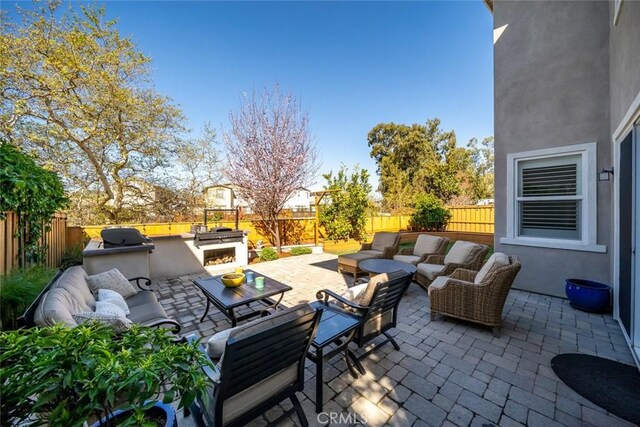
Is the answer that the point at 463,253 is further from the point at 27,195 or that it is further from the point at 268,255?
the point at 27,195

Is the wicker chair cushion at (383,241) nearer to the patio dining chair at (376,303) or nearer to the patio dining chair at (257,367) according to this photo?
the patio dining chair at (376,303)

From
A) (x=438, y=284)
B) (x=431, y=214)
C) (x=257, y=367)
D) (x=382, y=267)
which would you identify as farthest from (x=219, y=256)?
(x=431, y=214)

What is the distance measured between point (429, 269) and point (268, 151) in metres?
6.71

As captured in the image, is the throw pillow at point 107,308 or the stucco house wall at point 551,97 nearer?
the throw pillow at point 107,308

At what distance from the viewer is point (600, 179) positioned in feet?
13.5

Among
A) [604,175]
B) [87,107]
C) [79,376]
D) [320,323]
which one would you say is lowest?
[320,323]

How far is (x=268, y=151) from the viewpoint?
902cm

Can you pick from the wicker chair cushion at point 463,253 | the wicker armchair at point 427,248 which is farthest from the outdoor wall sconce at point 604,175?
the wicker armchair at point 427,248

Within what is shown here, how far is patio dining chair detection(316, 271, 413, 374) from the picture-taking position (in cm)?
251

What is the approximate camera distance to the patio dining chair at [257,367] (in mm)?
1467

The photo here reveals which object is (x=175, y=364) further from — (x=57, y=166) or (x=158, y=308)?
(x=57, y=166)

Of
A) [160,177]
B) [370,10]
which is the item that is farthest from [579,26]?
[160,177]

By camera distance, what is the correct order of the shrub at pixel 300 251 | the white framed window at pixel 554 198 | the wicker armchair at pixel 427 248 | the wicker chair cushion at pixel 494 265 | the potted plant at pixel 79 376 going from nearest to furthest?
the potted plant at pixel 79 376 → the wicker chair cushion at pixel 494 265 → the white framed window at pixel 554 198 → the wicker armchair at pixel 427 248 → the shrub at pixel 300 251

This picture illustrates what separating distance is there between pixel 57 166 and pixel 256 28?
358 inches
